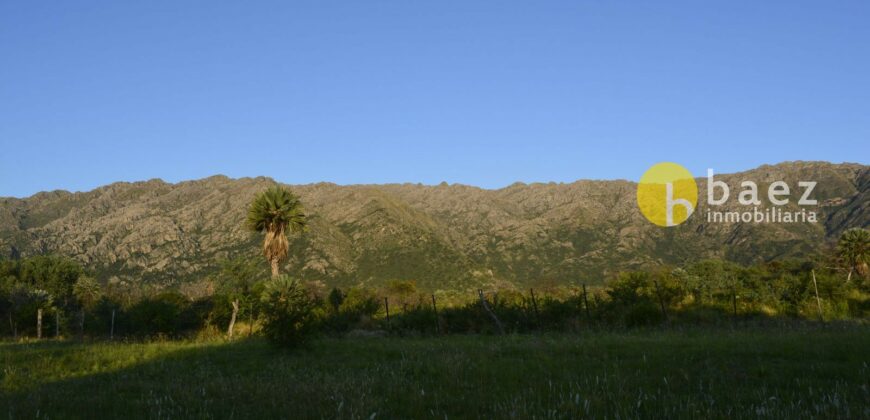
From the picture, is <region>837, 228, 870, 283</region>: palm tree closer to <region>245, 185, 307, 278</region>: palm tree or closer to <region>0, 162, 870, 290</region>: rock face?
<region>245, 185, 307, 278</region>: palm tree

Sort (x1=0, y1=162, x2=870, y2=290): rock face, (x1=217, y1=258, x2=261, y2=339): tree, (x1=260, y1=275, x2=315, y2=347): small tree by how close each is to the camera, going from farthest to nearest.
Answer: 1. (x1=0, y1=162, x2=870, y2=290): rock face
2. (x1=217, y1=258, x2=261, y2=339): tree
3. (x1=260, y1=275, x2=315, y2=347): small tree

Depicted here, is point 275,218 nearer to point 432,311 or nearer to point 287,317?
point 432,311

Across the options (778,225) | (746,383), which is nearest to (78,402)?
(746,383)

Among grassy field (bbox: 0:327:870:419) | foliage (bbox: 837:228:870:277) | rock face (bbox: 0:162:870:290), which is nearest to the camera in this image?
grassy field (bbox: 0:327:870:419)

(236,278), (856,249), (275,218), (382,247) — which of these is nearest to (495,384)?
(236,278)

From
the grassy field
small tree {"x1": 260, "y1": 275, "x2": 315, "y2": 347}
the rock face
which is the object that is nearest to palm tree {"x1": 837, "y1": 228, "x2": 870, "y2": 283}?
the grassy field

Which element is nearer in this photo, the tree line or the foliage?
the tree line

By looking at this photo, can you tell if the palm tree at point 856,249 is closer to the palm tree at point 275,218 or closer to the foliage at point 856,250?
the foliage at point 856,250

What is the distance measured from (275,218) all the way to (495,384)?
34903mm

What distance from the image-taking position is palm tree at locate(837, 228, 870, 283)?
2062 inches

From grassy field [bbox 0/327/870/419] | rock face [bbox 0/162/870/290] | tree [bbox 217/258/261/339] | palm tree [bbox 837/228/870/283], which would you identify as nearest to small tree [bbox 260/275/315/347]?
grassy field [bbox 0/327/870/419]

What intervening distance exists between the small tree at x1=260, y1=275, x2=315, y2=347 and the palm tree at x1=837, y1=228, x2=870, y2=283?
54.8m

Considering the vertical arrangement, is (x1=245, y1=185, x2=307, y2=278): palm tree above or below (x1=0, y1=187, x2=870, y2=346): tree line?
above

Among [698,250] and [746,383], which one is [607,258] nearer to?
[698,250]
